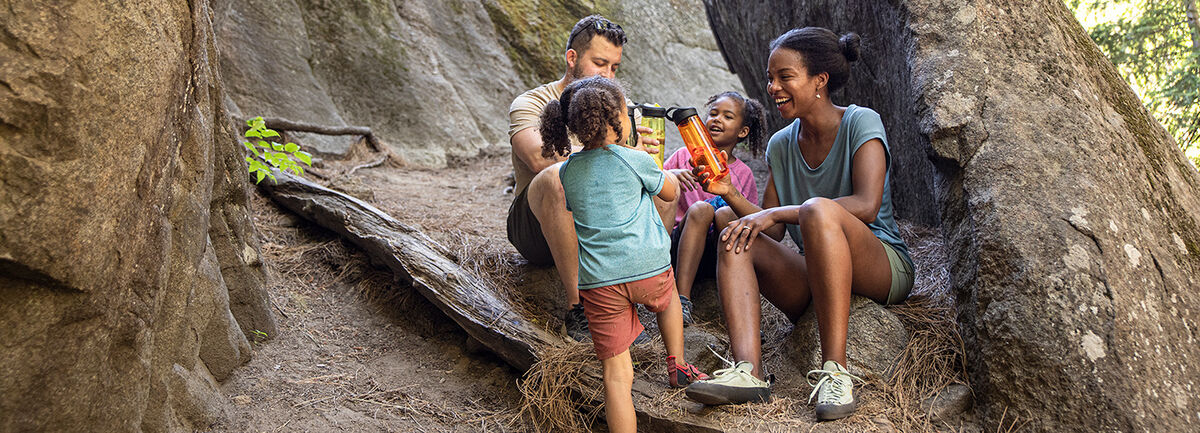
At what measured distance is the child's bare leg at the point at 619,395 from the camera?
2.22 m

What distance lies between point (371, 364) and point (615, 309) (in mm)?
1174

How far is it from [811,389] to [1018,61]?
1.36m

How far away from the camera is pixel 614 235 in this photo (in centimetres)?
229

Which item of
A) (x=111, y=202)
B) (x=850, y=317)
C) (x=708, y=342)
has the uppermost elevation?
(x=111, y=202)

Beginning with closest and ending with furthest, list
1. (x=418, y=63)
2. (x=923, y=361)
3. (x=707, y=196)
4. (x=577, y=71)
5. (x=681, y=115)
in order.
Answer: (x=923, y=361) → (x=681, y=115) → (x=577, y=71) → (x=707, y=196) → (x=418, y=63)

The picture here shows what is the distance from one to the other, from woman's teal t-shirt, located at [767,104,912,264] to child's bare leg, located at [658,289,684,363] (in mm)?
586

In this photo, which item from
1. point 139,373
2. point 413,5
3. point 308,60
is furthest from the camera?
point 413,5

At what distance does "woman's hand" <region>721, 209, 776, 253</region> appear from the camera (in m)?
2.55

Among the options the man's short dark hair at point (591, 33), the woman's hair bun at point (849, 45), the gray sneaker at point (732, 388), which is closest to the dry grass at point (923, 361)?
the gray sneaker at point (732, 388)

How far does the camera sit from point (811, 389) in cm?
246

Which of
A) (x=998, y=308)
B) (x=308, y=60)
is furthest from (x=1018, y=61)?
(x=308, y=60)

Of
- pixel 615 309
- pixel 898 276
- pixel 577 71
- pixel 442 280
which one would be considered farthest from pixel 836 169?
pixel 442 280

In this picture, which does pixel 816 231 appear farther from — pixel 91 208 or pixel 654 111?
pixel 91 208

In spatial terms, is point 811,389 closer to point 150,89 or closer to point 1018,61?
point 1018,61
